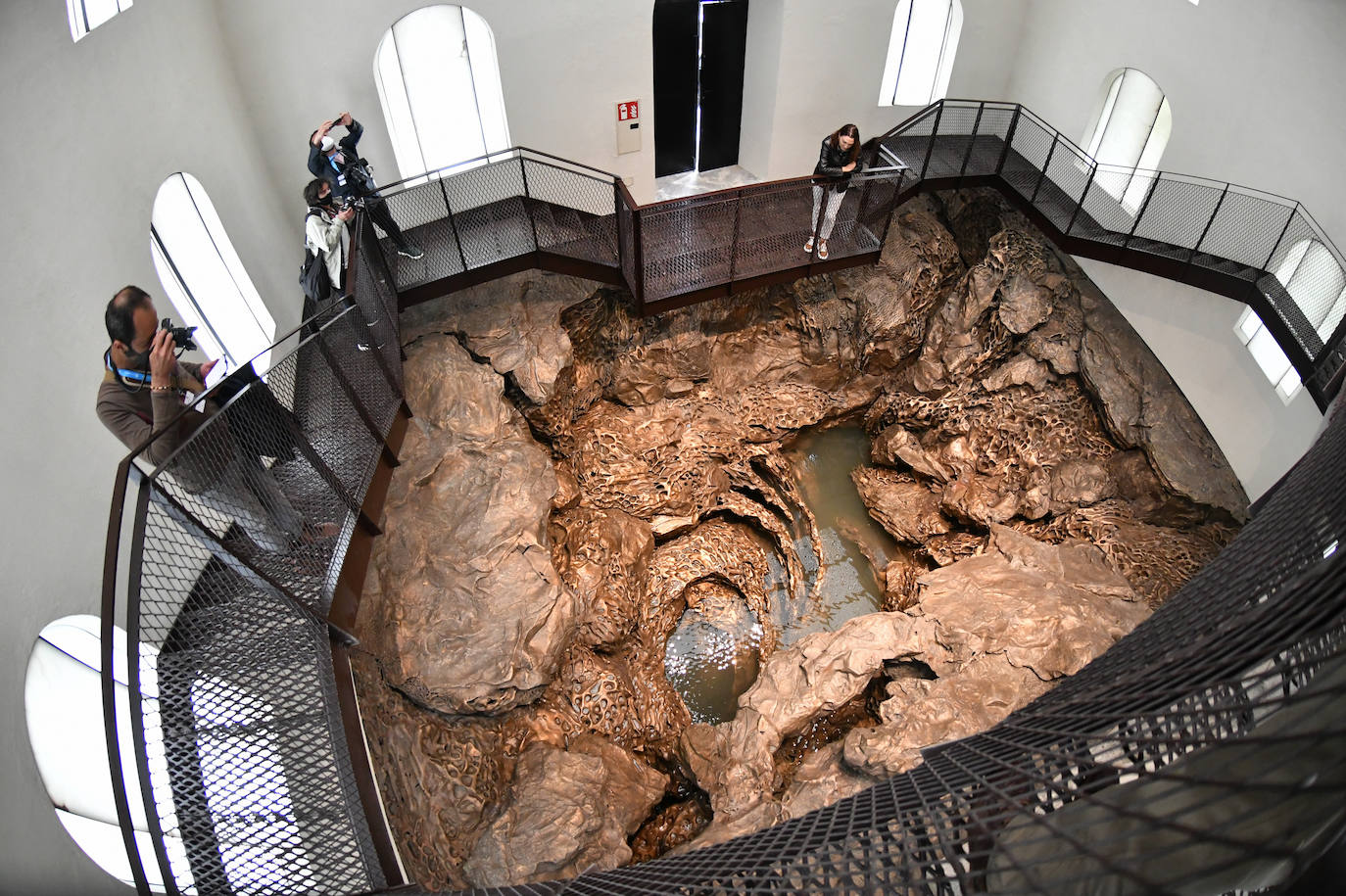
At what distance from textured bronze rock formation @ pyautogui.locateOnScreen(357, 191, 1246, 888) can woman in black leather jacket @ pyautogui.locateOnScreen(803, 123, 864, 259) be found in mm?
2082

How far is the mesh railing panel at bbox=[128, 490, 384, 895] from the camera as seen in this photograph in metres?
4.12

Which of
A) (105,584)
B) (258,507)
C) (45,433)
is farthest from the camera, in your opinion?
(258,507)

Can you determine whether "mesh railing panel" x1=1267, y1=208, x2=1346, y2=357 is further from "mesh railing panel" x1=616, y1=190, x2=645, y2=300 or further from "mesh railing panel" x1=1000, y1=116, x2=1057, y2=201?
"mesh railing panel" x1=616, y1=190, x2=645, y2=300

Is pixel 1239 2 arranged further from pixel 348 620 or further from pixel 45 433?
pixel 45 433

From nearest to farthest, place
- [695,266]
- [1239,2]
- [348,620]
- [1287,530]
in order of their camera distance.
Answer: [1287,530] → [348,620] → [1239,2] → [695,266]

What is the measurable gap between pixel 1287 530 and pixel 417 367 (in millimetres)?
8280

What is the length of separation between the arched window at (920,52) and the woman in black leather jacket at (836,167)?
3.35 metres

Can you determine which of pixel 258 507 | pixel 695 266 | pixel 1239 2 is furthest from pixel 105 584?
pixel 1239 2

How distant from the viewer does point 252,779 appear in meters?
4.19

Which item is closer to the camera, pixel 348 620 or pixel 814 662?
pixel 348 620

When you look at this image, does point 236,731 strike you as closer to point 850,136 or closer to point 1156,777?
point 1156,777

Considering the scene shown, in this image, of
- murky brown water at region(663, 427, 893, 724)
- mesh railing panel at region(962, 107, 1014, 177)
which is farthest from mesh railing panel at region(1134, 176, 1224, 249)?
murky brown water at region(663, 427, 893, 724)

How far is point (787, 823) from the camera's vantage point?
14.5 feet

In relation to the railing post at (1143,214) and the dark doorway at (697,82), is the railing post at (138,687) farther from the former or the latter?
the railing post at (1143,214)
